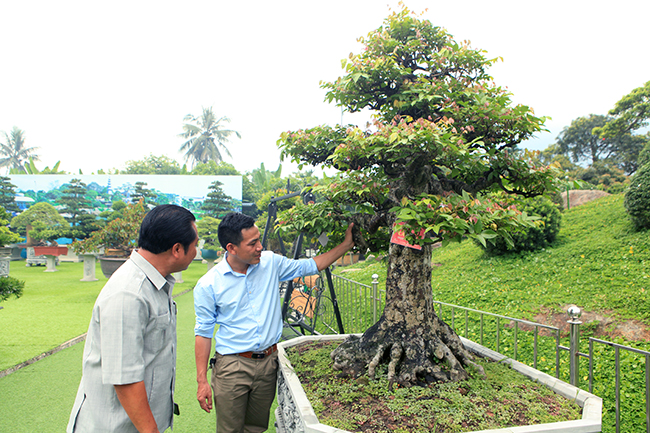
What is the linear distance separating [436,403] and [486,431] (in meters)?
0.39

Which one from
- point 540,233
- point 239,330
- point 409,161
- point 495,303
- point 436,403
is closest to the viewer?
point 436,403

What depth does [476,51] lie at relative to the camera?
261 centimetres

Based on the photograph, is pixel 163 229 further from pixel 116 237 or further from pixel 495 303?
pixel 116 237

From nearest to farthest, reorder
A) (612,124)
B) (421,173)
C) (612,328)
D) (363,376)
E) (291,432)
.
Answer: (291,432), (363,376), (421,173), (612,328), (612,124)

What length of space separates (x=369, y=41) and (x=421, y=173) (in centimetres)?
105

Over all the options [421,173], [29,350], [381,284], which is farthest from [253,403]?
[381,284]

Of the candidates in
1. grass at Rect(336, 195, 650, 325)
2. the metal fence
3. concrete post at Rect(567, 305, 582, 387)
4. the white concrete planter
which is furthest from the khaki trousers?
grass at Rect(336, 195, 650, 325)

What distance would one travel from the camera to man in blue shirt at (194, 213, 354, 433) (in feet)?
7.14

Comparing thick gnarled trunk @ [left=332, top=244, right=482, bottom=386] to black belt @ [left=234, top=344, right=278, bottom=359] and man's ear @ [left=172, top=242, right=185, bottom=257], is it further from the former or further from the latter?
man's ear @ [left=172, top=242, right=185, bottom=257]

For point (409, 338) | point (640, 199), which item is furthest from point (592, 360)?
point (640, 199)

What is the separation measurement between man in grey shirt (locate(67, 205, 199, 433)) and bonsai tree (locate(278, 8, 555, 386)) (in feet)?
4.04

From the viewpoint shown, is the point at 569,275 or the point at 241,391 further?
the point at 569,275

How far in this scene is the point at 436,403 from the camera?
2.10 metres

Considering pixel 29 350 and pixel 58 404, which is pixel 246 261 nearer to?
pixel 58 404
